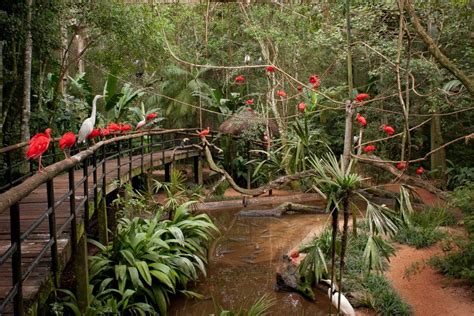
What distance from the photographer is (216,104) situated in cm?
1533

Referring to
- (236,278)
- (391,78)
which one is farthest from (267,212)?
(391,78)

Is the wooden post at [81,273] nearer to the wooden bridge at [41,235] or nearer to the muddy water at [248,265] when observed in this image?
the wooden bridge at [41,235]

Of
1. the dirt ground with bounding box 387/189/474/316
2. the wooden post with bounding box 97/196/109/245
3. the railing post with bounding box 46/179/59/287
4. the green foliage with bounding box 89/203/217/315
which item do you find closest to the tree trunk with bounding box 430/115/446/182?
the dirt ground with bounding box 387/189/474/316

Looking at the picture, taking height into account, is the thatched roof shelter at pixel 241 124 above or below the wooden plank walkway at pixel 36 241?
above

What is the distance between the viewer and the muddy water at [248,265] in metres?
6.23

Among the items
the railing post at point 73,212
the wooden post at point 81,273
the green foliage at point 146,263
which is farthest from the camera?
the green foliage at point 146,263

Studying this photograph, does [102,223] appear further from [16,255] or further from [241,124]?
[241,124]

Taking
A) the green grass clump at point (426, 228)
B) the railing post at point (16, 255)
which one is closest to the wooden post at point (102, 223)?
the railing post at point (16, 255)

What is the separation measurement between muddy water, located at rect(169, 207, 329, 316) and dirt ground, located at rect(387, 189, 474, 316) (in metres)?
1.16

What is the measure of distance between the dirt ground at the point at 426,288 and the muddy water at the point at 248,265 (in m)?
1.16

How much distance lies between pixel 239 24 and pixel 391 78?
21.1 ft

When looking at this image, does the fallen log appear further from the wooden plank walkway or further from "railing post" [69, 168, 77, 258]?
"railing post" [69, 168, 77, 258]

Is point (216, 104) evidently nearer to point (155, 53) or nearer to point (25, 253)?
point (155, 53)

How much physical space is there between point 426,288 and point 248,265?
2899 millimetres
